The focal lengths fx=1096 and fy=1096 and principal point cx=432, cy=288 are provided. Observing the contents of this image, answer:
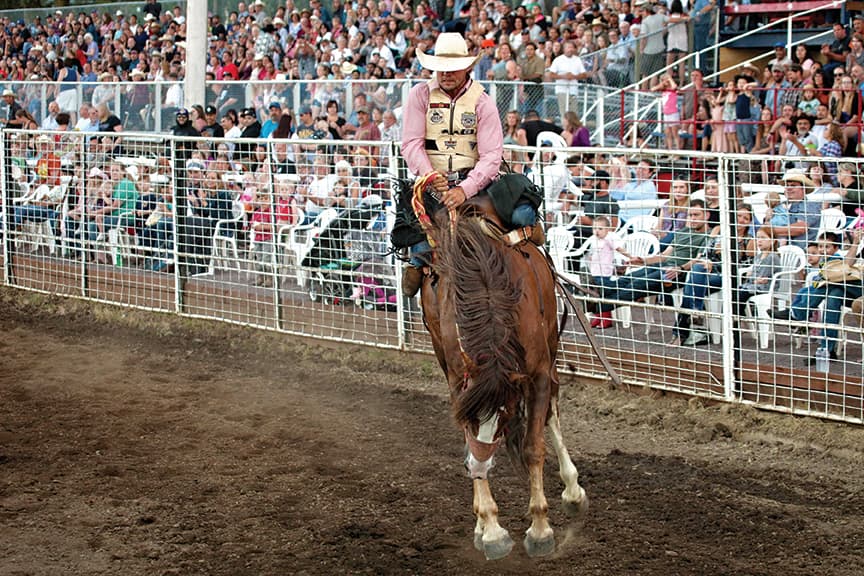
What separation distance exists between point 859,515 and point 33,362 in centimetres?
770

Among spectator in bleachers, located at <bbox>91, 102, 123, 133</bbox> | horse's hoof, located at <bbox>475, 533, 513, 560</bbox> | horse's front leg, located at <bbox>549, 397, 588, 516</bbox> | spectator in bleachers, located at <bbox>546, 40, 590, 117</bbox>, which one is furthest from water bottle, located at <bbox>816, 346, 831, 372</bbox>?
spectator in bleachers, located at <bbox>91, 102, 123, 133</bbox>

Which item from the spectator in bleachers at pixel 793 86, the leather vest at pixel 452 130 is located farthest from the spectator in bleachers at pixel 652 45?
the leather vest at pixel 452 130

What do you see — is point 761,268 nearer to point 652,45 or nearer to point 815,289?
point 815,289

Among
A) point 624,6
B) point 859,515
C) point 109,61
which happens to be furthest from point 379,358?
point 109,61

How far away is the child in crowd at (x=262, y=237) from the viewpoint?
1158cm

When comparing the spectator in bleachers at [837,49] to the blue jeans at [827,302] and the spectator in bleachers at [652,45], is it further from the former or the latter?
the blue jeans at [827,302]

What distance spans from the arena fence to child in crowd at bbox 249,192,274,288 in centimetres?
2

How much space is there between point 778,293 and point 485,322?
369 cm

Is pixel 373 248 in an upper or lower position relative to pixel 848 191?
lower

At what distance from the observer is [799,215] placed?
8344 mm

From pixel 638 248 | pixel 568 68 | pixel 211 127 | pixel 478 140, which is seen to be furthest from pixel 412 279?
pixel 568 68

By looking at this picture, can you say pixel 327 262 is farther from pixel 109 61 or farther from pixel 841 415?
pixel 109 61

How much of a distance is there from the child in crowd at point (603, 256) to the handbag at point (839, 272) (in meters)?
1.80

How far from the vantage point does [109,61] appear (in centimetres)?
2895
